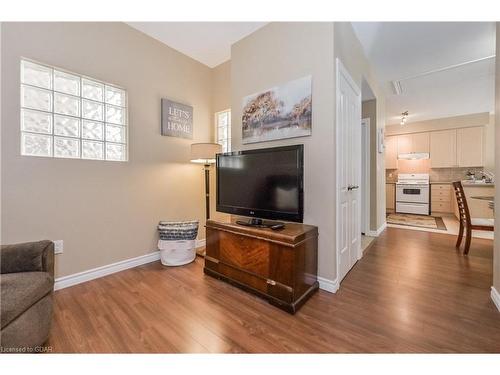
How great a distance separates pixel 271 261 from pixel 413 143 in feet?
21.3

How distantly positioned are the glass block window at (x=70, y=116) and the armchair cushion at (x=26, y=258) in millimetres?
881

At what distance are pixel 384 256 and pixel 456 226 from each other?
2.82 metres

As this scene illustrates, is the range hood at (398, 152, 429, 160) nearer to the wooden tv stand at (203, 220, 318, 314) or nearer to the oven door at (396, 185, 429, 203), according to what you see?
the oven door at (396, 185, 429, 203)

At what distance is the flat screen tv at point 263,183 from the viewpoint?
167 cm

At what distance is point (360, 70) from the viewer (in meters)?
2.55

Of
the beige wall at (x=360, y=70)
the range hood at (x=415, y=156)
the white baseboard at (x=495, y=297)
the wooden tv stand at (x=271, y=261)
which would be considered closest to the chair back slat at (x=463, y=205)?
the beige wall at (x=360, y=70)

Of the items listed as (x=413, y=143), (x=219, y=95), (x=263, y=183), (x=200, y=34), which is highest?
(x=200, y=34)

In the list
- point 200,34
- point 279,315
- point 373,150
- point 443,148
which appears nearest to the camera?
point 279,315

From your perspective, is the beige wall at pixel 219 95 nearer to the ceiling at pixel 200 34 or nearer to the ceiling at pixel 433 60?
the ceiling at pixel 200 34

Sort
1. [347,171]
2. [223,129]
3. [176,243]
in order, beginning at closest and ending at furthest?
1. [347,171]
2. [176,243]
3. [223,129]

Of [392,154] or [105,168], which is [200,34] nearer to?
[105,168]

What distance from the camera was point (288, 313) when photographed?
154 cm

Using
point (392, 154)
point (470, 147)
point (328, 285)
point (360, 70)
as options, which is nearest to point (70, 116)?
point (328, 285)
